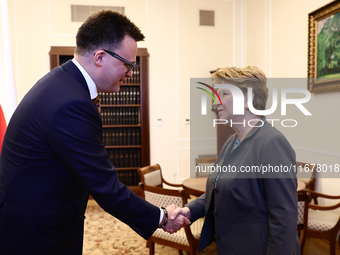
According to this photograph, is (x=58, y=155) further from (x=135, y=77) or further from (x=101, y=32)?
(x=135, y=77)

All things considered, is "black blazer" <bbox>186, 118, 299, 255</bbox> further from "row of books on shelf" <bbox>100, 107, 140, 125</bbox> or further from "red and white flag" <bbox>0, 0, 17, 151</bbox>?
"row of books on shelf" <bbox>100, 107, 140, 125</bbox>

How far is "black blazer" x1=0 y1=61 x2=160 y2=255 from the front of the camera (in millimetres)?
1177

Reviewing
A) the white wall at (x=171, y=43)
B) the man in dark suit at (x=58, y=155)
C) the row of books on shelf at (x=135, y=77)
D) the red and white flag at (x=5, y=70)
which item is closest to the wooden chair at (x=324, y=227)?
the man in dark suit at (x=58, y=155)

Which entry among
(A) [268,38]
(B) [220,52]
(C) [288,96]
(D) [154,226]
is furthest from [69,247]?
(B) [220,52]

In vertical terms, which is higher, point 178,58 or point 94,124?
point 178,58

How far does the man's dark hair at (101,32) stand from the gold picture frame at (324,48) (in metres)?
2.77

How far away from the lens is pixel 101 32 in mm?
1339

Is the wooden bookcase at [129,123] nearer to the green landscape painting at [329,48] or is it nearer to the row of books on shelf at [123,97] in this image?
the row of books on shelf at [123,97]

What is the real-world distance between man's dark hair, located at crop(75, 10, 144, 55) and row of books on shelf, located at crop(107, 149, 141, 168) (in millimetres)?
4303

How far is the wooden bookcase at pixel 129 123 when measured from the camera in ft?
17.9

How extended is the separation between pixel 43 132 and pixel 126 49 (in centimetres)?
56

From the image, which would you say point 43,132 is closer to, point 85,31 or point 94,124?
point 94,124

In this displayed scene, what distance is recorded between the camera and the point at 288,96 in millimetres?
4082

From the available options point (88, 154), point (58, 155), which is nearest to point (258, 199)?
point (88, 154)
